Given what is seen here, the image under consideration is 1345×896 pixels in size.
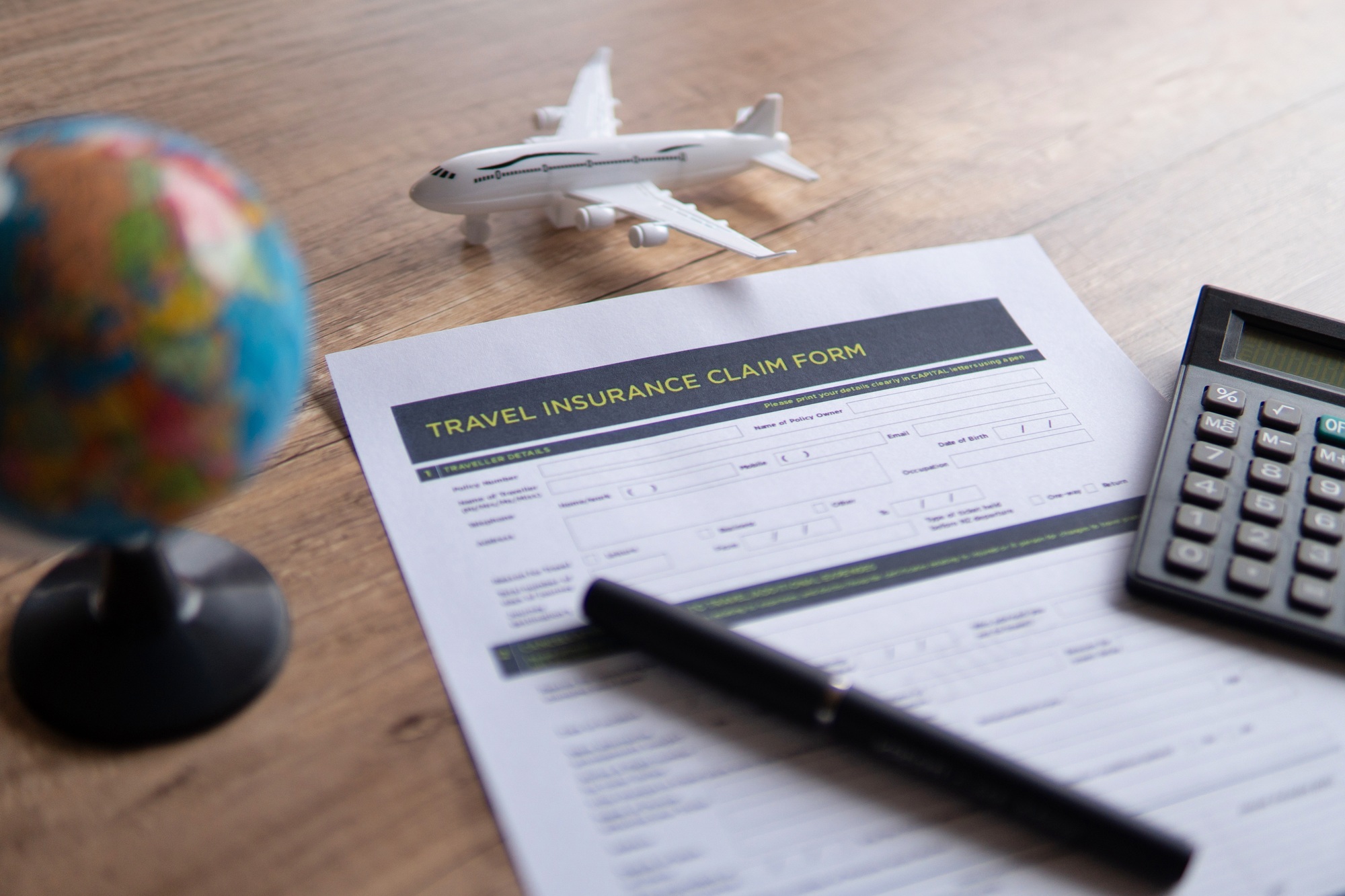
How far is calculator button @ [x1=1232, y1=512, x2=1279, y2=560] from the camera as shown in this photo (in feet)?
1.59

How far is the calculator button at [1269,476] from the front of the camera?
0.51 meters

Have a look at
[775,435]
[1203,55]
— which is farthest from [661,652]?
[1203,55]

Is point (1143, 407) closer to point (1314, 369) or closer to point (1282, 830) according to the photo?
point (1314, 369)

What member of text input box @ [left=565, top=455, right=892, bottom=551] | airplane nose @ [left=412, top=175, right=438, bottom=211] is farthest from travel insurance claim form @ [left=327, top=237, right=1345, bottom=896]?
airplane nose @ [left=412, top=175, right=438, bottom=211]

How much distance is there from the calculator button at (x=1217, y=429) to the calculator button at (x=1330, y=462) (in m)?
0.03

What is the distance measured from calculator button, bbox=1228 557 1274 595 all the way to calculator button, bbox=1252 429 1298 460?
0.24 feet

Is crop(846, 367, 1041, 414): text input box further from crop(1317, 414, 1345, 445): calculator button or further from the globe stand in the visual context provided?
the globe stand

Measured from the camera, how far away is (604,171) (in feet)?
2.16

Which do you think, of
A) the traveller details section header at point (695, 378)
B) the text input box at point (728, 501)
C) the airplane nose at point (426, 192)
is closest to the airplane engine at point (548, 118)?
the airplane nose at point (426, 192)

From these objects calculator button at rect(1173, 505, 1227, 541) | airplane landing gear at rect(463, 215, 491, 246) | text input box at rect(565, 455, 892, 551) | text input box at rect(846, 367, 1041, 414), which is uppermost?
airplane landing gear at rect(463, 215, 491, 246)

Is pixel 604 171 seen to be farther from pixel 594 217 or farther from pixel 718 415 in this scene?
pixel 718 415

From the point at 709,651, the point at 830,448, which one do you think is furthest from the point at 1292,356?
the point at 709,651

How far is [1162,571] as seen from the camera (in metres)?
0.48

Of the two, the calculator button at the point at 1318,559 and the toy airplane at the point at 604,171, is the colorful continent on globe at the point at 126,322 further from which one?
the calculator button at the point at 1318,559
